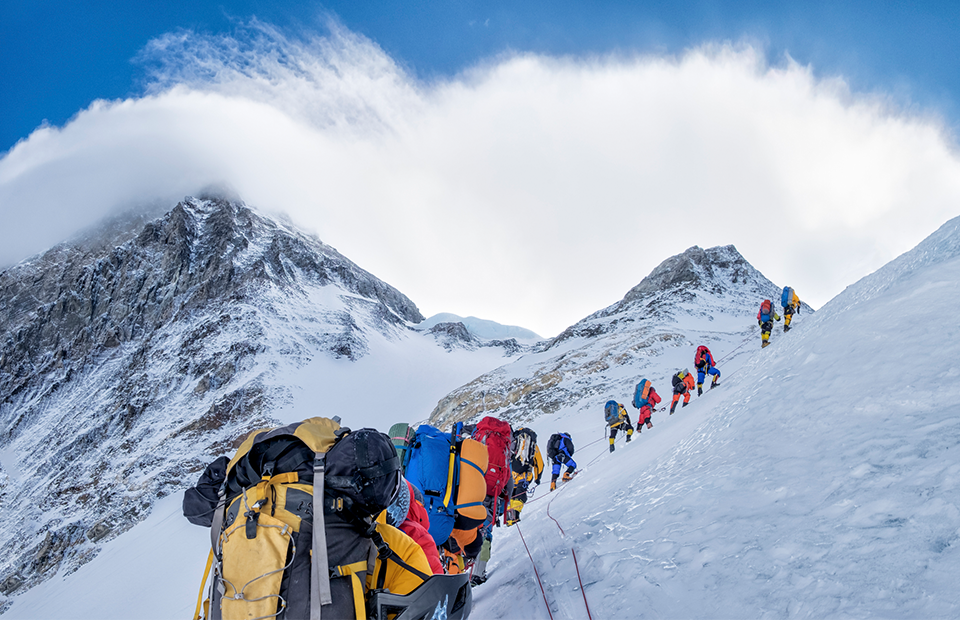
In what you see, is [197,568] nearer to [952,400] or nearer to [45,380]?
[952,400]

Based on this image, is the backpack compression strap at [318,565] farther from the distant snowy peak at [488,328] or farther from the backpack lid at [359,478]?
the distant snowy peak at [488,328]

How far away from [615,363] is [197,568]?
2310cm

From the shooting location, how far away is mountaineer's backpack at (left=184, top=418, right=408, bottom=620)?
1.95m

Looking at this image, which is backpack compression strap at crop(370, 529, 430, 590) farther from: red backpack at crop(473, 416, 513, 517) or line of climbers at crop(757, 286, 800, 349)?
line of climbers at crop(757, 286, 800, 349)

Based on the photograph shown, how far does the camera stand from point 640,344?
28.9 m

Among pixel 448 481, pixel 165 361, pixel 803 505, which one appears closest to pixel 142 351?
pixel 165 361

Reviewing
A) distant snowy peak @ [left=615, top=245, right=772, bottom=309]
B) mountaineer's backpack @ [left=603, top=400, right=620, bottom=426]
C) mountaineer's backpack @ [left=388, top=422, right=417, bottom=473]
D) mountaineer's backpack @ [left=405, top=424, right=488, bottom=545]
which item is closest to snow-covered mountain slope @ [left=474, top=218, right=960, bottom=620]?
mountaineer's backpack @ [left=405, top=424, right=488, bottom=545]

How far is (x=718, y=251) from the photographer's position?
182ft

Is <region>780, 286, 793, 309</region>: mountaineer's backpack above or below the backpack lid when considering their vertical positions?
above

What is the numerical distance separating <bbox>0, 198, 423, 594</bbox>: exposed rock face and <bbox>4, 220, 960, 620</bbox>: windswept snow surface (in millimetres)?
37804

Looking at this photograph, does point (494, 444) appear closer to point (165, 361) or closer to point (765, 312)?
point (765, 312)

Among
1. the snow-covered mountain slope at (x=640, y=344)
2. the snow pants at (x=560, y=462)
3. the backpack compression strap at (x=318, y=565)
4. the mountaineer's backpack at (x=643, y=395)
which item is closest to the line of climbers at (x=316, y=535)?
the backpack compression strap at (x=318, y=565)

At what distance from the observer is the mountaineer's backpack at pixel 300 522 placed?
1.95 m

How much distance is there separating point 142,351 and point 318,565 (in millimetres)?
75890
